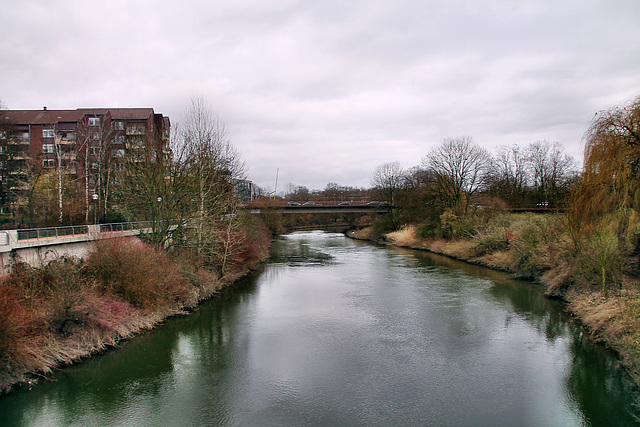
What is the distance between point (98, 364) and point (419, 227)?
39.5m

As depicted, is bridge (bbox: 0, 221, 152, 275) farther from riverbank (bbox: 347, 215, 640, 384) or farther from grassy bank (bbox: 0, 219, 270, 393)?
riverbank (bbox: 347, 215, 640, 384)

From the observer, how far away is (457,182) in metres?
44.2

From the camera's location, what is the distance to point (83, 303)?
1268cm

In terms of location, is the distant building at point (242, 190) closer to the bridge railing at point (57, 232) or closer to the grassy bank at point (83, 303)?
the bridge railing at point (57, 232)

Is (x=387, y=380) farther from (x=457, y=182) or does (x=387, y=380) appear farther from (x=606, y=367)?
(x=457, y=182)

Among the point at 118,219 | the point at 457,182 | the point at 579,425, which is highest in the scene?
the point at 457,182

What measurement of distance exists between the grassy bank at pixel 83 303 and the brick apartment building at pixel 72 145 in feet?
25.2

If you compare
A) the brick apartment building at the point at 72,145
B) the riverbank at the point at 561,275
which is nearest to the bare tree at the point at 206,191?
the brick apartment building at the point at 72,145

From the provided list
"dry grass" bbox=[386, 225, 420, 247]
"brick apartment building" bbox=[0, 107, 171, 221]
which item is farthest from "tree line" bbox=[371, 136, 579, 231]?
"brick apartment building" bbox=[0, 107, 171, 221]

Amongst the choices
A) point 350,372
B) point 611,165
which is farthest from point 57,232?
point 611,165

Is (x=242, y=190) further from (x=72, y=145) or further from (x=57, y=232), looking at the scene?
(x=57, y=232)

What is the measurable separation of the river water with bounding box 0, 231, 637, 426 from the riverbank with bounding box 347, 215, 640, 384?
2.33ft

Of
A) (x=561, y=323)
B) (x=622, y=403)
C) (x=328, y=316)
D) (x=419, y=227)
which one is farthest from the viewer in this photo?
(x=419, y=227)

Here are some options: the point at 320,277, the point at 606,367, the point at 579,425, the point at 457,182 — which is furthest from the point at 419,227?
the point at 579,425
